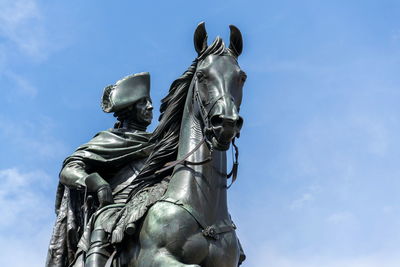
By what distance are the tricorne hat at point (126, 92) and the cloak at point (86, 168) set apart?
0.53m

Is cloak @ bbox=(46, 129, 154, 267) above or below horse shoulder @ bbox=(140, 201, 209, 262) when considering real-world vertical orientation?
above

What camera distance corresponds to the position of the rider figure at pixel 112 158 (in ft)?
37.0

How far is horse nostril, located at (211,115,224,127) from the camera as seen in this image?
9.01m

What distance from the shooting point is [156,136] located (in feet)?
34.5

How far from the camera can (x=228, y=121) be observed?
8961mm

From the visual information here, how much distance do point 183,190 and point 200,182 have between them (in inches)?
7.9

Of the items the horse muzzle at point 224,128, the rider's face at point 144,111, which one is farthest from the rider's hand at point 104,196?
the horse muzzle at point 224,128

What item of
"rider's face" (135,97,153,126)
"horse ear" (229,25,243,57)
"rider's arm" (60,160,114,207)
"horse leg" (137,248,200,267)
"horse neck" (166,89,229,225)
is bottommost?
"horse leg" (137,248,200,267)

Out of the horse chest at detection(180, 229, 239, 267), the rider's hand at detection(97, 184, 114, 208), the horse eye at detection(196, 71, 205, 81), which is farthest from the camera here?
the rider's hand at detection(97, 184, 114, 208)

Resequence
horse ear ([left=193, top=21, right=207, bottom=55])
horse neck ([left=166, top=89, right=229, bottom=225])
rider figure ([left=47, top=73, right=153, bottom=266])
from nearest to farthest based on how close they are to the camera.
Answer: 1. horse neck ([left=166, top=89, right=229, bottom=225])
2. horse ear ([left=193, top=21, right=207, bottom=55])
3. rider figure ([left=47, top=73, right=153, bottom=266])

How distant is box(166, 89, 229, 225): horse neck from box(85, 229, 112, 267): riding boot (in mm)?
992

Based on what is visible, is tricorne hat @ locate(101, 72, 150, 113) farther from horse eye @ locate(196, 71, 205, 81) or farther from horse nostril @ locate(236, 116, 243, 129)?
horse nostril @ locate(236, 116, 243, 129)

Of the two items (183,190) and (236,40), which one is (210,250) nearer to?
(183,190)

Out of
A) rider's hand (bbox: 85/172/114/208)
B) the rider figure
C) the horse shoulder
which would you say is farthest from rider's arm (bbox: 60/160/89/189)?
the horse shoulder
